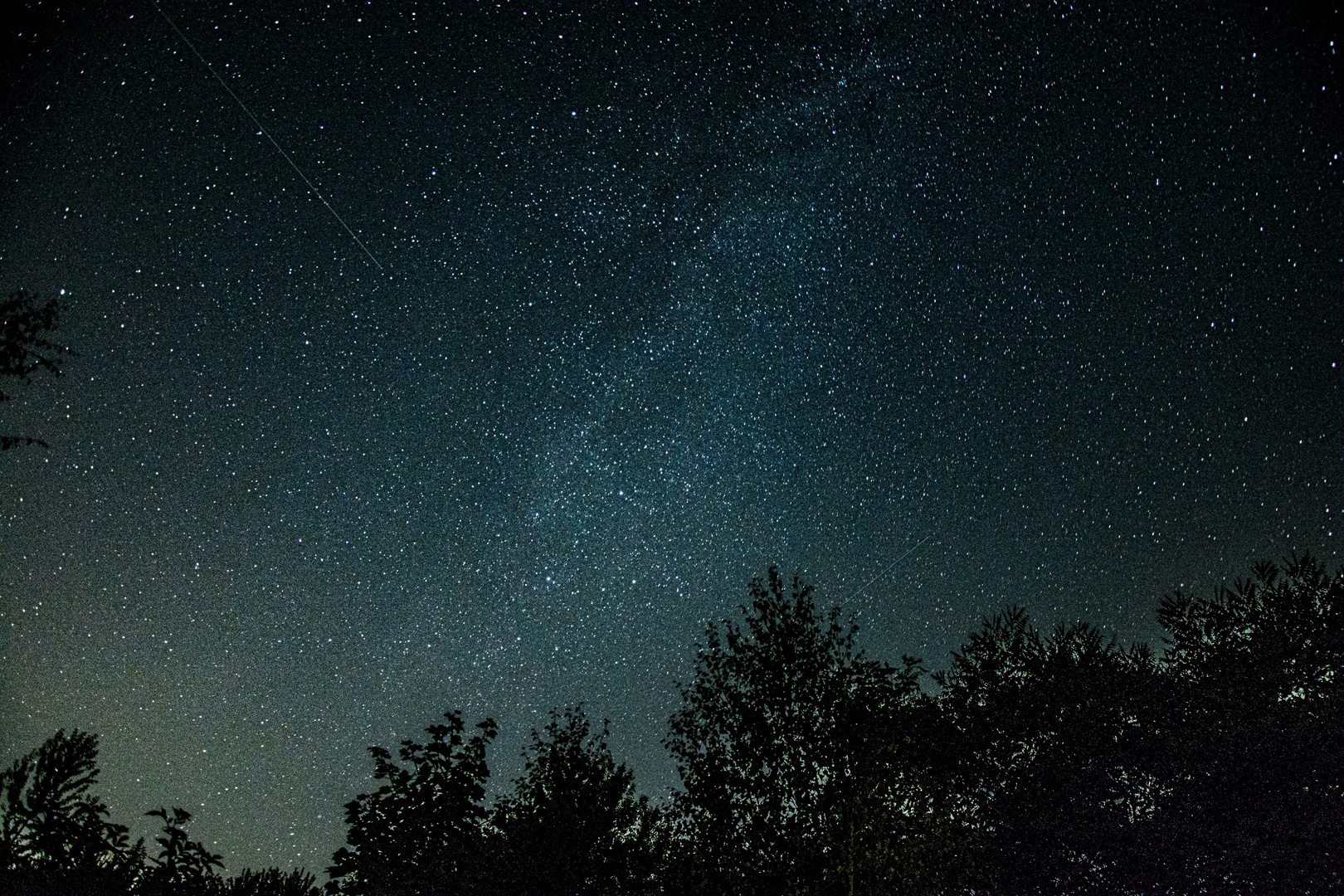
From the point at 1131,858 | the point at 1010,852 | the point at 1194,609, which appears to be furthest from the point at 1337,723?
the point at 1010,852

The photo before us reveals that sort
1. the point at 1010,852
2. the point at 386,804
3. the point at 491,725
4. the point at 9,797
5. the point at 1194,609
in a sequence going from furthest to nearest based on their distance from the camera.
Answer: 1. the point at 491,725
2. the point at 386,804
3. the point at 9,797
4. the point at 1194,609
5. the point at 1010,852

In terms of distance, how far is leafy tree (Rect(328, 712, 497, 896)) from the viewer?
2208 cm

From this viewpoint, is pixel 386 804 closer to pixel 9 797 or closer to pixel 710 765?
pixel 9 797

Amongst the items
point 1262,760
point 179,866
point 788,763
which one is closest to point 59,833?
point 179,866

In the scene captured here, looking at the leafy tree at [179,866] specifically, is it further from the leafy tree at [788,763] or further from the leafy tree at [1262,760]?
the leafy tree at [1262,760]

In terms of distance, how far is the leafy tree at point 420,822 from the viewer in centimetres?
2208

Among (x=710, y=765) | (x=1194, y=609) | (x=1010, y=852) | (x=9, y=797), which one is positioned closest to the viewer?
(x=710, y=765)

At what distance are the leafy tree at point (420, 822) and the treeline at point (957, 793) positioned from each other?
0.64ft

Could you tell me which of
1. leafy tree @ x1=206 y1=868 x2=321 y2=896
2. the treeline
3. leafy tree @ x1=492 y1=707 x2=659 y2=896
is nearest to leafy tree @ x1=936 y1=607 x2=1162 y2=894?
the treeline

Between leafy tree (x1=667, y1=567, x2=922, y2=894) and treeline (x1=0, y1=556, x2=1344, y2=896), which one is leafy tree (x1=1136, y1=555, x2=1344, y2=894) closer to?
treeline (x1=0, y1=556, x2=1344, y2=896)

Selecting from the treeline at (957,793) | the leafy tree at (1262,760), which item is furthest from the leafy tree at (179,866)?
the leafy tree at (1262,760)

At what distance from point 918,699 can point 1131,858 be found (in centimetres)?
673

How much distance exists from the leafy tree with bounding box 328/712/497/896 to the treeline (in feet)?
0.64

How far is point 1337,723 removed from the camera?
18.5 m
